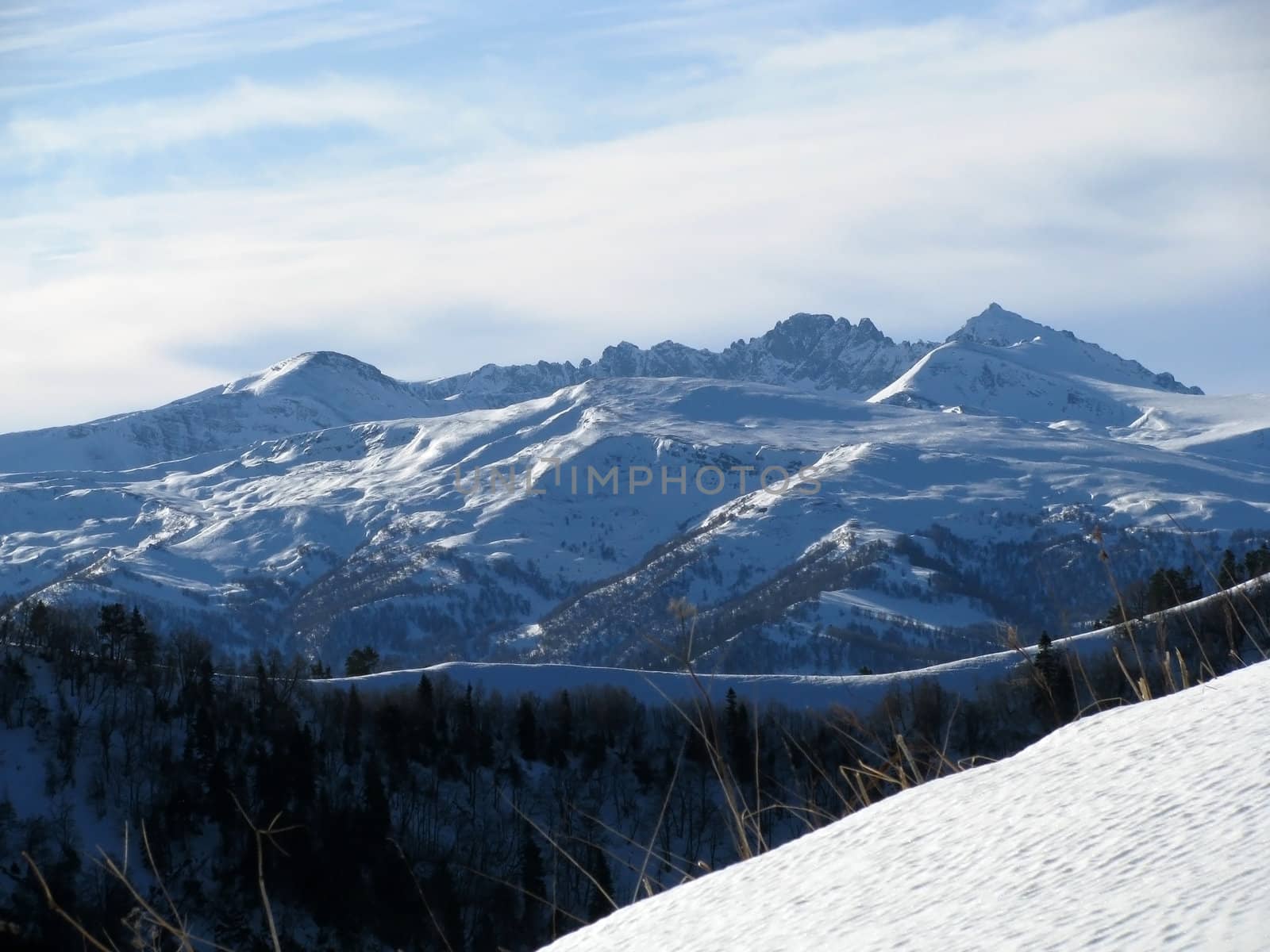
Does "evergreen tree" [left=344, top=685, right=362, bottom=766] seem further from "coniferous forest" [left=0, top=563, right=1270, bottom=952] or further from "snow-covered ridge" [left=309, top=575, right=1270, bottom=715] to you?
"snow-covered ridge" [left=309, top=575, right=1270, bottom=715]

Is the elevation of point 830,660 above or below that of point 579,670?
below

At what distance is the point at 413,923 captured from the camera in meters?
58.0

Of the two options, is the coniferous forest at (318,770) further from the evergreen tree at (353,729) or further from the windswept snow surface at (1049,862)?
the windswept snow surface at (1049,862)

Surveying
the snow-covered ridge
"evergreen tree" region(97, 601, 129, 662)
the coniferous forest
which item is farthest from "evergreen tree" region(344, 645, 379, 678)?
"evergreen tree" region(97, 601, 129, 662)

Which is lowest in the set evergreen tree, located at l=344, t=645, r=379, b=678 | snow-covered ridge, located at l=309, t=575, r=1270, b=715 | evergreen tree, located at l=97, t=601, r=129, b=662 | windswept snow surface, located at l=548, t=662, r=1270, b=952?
snow-covered ridge, located at l=309, t=575, r=1270, b=715

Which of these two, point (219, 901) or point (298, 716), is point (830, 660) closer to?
point (298, 716)

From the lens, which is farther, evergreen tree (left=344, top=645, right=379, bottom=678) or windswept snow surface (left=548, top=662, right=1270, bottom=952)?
evergreen tree (left=344, top=645, right=379, bottom=678)

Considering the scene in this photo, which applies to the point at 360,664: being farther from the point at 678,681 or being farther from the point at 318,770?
the point at 318,770

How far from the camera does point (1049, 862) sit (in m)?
2.85

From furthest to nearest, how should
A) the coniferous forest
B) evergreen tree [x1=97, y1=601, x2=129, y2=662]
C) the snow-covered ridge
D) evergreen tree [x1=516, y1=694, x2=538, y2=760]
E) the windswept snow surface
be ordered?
the snow-covered ridge < evergreen tree [x1=516, y1=694, x2=538, y2=760] < evergreen tree [x1=97, y1=601, x2=129, y2=662] < the coniferous forest < the windswept snow surface

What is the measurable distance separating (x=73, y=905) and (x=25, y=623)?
175 ft

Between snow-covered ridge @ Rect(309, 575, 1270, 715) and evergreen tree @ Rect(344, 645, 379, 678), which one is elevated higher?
evergreen tree @ Rect(344, 645, 379, 678)

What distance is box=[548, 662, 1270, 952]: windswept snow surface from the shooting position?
2.41 meters

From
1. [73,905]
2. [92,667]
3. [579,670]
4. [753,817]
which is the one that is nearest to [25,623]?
[92,667]
